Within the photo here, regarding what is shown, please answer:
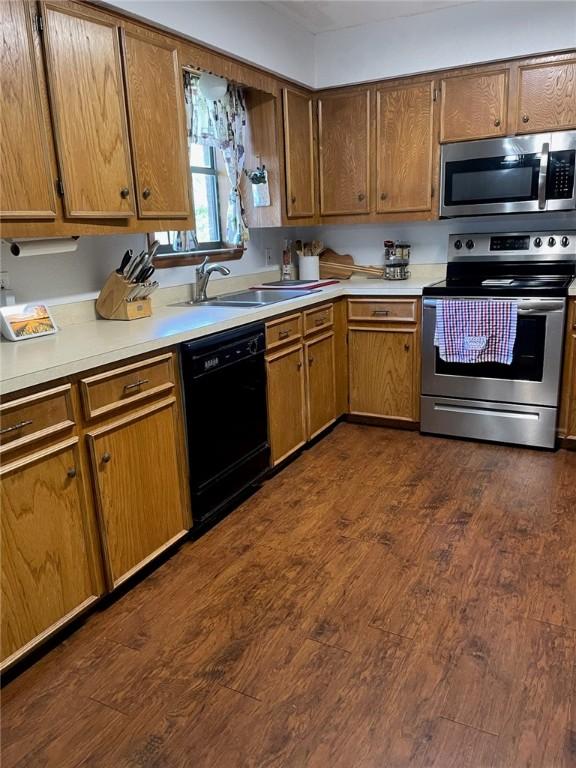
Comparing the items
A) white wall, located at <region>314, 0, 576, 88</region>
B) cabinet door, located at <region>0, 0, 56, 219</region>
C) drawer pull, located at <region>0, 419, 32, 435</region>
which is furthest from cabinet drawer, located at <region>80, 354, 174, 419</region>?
white wall, located at <region>314, 0, 576, 88</region>

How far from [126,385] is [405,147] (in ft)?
8.29

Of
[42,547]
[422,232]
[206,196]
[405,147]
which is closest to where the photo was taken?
[42,547]

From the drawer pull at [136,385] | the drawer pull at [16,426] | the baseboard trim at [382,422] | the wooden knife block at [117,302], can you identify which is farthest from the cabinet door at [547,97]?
the drawer pull at [16,426]

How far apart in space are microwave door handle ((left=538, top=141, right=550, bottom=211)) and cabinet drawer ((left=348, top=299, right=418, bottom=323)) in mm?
893

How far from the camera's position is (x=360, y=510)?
270 cm

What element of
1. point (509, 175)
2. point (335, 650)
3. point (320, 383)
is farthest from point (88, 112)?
point (509, 175)

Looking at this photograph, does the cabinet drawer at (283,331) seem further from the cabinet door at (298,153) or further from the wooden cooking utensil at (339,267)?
the wooden cooking utensil at (339,267)

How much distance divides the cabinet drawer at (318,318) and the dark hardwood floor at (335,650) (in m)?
1.03

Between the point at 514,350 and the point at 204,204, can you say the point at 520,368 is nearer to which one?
the point at 514,350

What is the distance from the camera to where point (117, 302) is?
257 cm

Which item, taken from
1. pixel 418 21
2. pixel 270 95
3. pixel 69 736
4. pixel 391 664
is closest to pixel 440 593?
pixel 391 664

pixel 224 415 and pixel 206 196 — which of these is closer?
pixel 224 415

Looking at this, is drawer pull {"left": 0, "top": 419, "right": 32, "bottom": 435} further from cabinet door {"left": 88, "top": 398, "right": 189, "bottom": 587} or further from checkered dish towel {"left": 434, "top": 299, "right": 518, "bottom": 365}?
checkered dish towel {"left": 434, "top": 299, "right": 518, "bottom": 365}

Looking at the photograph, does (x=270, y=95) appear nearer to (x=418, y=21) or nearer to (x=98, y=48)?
(x=418, y=21)
